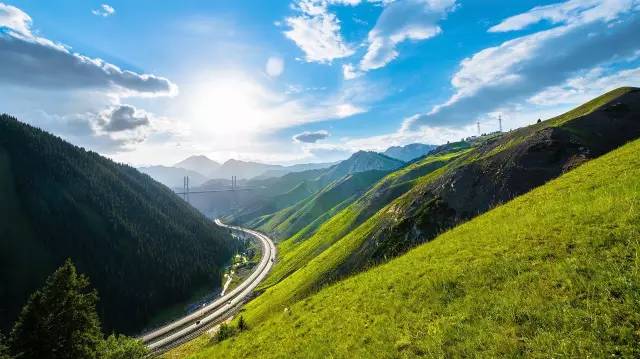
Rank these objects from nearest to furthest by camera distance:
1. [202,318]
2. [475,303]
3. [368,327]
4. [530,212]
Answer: [475,303] < [368,327] < [530,212] < [202,318]

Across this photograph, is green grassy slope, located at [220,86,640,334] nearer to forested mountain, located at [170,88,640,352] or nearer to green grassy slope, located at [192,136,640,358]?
forested mountain, located at [170,88,640,352]

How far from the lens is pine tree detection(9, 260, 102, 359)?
40.7 m

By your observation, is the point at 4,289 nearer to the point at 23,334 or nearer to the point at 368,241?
the point at 23,334

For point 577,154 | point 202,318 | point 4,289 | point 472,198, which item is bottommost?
point 202,318

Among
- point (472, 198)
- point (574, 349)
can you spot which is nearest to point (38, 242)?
point (472, 198)

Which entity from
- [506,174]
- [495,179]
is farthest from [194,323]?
[506,174]

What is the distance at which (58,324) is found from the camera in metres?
42.5

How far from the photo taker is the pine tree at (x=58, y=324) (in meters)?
40.7

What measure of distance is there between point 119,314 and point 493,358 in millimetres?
190722

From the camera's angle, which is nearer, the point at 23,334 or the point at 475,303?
the point at 475,303

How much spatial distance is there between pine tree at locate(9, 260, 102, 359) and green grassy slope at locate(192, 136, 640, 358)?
2749 cm

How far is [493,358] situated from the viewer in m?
14.7

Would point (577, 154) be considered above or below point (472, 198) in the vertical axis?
above

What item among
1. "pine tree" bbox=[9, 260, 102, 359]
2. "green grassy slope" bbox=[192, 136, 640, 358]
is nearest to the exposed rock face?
"green grassy slope" bbox=[192, 136, 640, 358]
